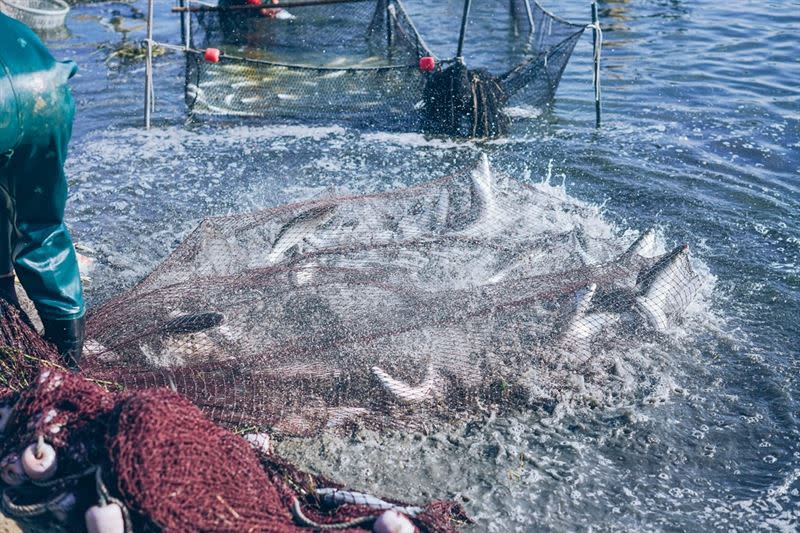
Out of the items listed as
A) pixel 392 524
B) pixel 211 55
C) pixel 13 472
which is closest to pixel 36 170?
pixel 13 472

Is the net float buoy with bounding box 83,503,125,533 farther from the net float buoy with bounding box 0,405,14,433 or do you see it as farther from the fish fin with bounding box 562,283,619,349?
the fish fin with bounding box 562,283,619,349

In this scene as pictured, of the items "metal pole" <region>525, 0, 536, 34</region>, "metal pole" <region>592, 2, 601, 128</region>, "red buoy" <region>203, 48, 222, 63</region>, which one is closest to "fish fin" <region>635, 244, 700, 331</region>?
"metal pole" <region>592, 2, 601, 128</region>

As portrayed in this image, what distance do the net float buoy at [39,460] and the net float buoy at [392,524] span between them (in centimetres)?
135

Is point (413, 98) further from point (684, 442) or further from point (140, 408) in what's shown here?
point (140, 408)

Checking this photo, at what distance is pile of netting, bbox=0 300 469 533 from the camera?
2732 millimetres

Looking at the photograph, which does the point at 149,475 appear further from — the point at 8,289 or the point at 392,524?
the point at 8,289

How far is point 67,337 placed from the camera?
396 cm

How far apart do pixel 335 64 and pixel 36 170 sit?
7.21 meters

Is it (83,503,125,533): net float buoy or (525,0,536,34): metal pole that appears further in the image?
(525,0,536,34): metal pole

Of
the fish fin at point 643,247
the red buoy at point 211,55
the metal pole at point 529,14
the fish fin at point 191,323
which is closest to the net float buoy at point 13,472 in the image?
the fish fin at point 191,323

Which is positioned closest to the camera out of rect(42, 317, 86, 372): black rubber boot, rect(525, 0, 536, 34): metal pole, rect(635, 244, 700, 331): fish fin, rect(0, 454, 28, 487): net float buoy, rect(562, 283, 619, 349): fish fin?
rect(0, 454, 28, 487): net float buoy

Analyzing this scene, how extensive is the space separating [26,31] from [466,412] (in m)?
3.16

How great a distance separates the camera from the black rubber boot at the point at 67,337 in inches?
155

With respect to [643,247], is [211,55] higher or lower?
higher
